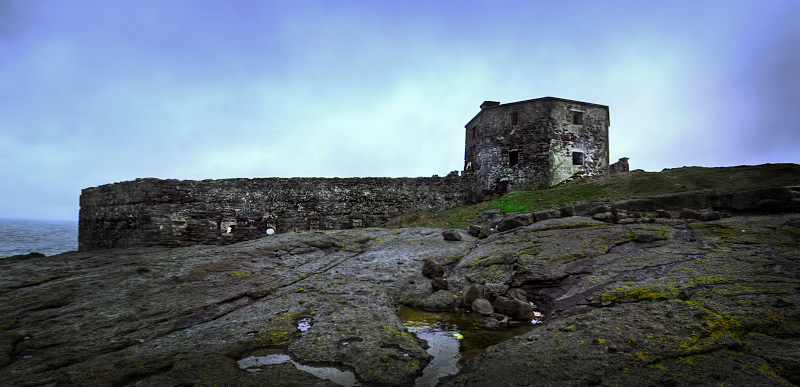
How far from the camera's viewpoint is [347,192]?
20.5 meters

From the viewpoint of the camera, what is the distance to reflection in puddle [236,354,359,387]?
3439 millimetres

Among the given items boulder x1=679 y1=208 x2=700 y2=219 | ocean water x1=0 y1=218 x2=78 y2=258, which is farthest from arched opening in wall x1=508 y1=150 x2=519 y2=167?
ocean water x1=0 y1=218 x2=78 y2=258

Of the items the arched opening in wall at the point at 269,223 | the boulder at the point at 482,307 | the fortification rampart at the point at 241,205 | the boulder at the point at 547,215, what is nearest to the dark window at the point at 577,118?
the fortification rampart at the point at 241,205

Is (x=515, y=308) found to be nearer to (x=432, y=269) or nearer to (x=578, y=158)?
(x=432, y=269)

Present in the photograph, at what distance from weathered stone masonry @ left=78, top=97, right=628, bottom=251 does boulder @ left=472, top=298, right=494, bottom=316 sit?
49.1 ft

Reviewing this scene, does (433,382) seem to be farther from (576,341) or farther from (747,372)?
(747,372)

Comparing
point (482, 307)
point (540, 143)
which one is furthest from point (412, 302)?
point (540, 143)

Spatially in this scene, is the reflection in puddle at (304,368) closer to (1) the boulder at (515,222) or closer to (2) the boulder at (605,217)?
(1) the boulder at (515,222)

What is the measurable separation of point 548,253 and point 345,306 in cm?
418

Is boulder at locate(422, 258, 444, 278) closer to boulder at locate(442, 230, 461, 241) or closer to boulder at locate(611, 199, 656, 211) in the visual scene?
boulder at locate(442, 230, 461, 241)

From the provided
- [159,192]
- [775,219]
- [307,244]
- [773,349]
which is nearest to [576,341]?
[773,349]

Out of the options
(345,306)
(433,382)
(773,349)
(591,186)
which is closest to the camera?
(773,349)

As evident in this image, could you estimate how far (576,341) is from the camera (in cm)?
377

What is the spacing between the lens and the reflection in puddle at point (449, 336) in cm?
377
